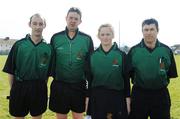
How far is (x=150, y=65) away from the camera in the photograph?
5.71 meters

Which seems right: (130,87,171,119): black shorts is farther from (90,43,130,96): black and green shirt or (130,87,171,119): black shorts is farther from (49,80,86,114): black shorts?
(49,80,86,114): black shorts

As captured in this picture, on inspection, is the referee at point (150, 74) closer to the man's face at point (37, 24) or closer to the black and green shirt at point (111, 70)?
the black and green shirt at point (111, 70)

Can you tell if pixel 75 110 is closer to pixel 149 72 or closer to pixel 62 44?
pixel 62 44

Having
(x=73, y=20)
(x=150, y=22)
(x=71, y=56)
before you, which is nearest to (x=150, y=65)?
(x=150, y=22)

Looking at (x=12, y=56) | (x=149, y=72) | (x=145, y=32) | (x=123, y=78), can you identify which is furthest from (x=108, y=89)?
(x=12, y=56)

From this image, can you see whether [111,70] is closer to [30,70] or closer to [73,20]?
[73,20]

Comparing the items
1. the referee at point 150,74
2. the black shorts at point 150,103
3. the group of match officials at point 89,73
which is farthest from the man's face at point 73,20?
the black shorts at point 150,103

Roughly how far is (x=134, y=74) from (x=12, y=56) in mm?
2029

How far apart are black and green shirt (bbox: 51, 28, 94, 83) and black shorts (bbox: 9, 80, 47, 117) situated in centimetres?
37

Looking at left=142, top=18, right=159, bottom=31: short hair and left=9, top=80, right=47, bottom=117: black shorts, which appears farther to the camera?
left=9, top=80, right=47, bottom=117: black shorts

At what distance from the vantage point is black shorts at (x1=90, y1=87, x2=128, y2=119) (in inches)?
226

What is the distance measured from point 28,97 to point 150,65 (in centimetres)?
207

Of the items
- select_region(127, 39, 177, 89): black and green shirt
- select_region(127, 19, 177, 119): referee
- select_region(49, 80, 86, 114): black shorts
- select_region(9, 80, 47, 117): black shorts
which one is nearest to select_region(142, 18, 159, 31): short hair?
select_region(127, 19, 177, 119): referee

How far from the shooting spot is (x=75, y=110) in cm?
648
